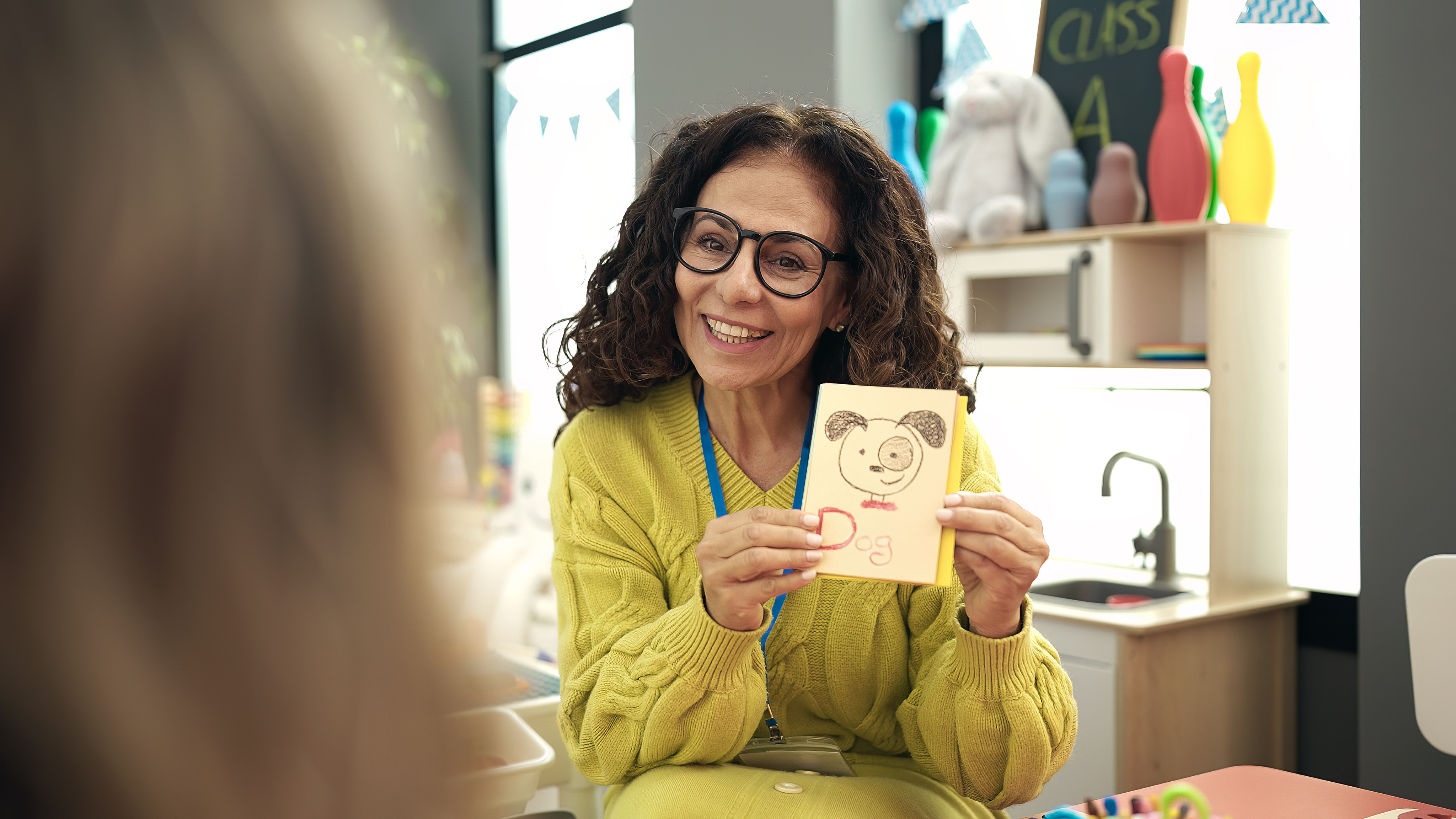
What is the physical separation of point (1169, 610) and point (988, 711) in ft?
5.05

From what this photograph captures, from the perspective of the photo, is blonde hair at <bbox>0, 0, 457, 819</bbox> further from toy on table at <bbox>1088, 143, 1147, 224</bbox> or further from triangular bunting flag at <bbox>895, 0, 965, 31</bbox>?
triangular bunting flag at <bbox>895, 0, 965, 31</bbox>

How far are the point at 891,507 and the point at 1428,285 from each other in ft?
5.57

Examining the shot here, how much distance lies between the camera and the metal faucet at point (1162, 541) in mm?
3029

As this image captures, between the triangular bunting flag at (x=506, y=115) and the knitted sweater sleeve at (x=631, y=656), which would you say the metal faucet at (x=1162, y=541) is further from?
the triangular bunting flag at (x=506, y=115)

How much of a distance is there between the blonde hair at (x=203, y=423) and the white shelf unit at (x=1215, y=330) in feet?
8.33

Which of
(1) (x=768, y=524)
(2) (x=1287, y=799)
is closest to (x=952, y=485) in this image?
(1) (x=768, y=524)

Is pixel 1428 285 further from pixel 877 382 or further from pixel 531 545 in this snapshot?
pixel 531 545

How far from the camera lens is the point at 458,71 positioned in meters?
5.26

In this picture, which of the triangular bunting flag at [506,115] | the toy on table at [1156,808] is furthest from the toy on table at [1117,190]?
the triangular bunting flag at [506,115]

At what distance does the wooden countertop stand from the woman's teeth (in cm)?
138

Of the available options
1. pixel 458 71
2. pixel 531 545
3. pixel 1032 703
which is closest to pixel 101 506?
pixel 1032 703

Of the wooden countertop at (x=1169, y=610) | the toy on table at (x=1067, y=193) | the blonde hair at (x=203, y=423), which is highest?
the toy on table at (x=1067, y=193)

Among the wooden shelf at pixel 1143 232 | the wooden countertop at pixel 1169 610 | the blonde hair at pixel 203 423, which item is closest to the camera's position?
the blonde hair at pixel 203 423

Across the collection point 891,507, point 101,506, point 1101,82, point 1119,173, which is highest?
point 1101,82
